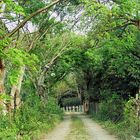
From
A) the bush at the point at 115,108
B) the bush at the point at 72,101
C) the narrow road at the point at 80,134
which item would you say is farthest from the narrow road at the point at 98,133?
the bush at the point at 72,101

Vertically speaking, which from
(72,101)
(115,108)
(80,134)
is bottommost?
(80,134)

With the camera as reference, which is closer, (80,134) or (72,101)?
(80,134)

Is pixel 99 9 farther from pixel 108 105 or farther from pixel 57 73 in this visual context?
pixel 57 73

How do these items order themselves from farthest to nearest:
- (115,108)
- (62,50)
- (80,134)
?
(62,50)
(115,108)
(80,134)

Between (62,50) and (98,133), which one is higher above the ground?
(62,50)

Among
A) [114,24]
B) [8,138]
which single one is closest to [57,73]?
[114,24]

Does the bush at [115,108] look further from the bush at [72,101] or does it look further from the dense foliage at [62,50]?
the bush at [72,101]

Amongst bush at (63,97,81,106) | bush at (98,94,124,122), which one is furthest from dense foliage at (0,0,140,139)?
bush at (63,97,81,106)

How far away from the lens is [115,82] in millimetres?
35844

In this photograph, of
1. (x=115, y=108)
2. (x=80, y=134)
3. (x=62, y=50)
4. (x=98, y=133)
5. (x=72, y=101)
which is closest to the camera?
(x=80, y=134)

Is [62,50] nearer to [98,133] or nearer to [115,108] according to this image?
[115,108]

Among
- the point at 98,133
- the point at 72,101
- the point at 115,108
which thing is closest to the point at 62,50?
the point at 115,108

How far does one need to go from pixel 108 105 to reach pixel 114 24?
11896mm

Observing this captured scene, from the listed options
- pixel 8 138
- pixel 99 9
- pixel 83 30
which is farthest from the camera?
pixel 83 30
